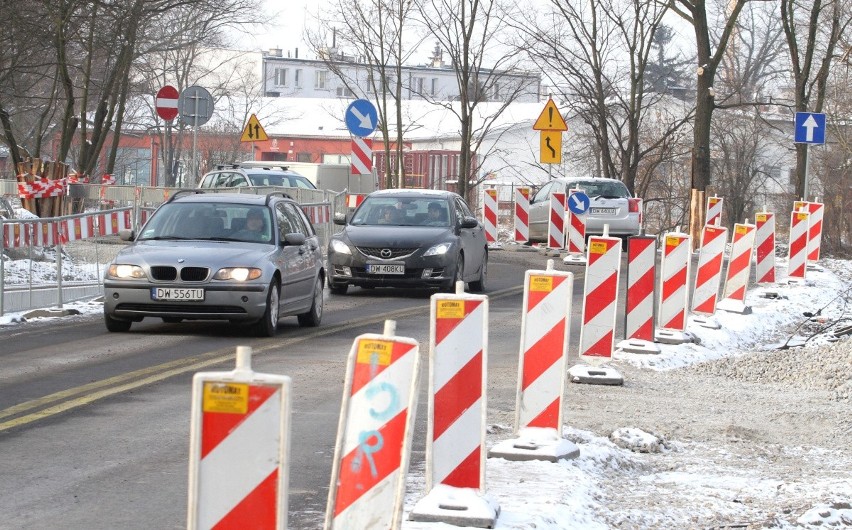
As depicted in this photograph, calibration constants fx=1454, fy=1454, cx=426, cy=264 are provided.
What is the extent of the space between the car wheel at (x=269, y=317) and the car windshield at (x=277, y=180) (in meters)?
14.9

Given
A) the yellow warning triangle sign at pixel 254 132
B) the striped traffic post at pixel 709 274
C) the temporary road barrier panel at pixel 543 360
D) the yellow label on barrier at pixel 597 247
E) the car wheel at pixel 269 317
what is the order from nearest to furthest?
the temporary road barrier panel at pixel 543 360
the yellow label on barrier at pixel 597 247
the car wheel at pixel 269 317
the striped traffic post at pixel 709 274
the yellow warning triangle sign at pixel 254 132

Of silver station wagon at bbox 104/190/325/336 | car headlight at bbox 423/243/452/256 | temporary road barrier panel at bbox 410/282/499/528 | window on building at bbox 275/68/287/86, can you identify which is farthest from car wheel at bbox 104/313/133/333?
window on building at bbox 275/68/287/86

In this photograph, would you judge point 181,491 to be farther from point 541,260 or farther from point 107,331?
point 541,260

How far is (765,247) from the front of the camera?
885 inches

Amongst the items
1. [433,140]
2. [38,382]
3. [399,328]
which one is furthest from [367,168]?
[433,140]

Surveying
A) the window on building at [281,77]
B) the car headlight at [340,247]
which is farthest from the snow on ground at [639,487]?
the window on building at [281,77]

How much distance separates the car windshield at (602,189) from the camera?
32125 mm

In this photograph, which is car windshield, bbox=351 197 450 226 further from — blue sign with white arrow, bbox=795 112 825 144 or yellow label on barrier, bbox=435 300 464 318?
yellow label on barrier, bbox=435 300 464 318

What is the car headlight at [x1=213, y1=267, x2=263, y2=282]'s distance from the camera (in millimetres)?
14102

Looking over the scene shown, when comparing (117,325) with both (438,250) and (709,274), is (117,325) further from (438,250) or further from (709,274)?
(709,274)

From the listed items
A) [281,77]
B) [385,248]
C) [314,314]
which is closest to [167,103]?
[385,248]

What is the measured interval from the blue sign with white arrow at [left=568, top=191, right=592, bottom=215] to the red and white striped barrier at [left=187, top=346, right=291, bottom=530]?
23.4m

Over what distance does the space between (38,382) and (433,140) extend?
224 feet

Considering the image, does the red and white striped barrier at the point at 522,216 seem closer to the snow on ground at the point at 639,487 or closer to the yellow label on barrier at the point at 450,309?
the snow on ground at the point at 639,487
